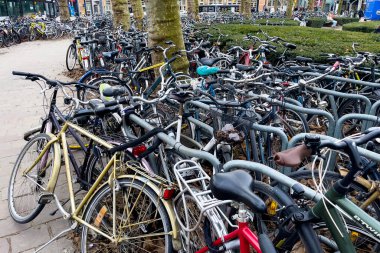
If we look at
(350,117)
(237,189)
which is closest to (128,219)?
(237,189)

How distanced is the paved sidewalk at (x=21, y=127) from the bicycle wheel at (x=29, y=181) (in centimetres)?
11

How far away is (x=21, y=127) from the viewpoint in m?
5.30

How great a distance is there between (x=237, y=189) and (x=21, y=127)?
487cm

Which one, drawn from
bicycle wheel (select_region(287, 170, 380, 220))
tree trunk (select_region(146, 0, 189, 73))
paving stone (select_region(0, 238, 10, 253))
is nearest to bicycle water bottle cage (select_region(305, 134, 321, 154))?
bicycle wheel (select_region(287, 170, 380, 220))

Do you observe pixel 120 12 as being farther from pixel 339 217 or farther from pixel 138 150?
pixel 339 217

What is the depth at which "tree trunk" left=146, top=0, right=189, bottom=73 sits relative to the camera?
5055 millimetres

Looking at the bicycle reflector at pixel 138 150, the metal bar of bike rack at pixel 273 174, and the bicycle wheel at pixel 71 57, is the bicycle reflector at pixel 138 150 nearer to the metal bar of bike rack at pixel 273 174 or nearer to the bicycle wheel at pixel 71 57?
the metal bar of bike rack at pixel 273 174

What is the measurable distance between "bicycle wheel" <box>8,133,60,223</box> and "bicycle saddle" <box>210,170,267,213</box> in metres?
1.91

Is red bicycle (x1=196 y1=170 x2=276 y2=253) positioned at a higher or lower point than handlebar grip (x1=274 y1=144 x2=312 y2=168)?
lower

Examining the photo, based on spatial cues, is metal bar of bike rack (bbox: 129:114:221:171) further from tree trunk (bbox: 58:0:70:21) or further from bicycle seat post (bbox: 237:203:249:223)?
tree trunk (bbox: 58:0:70:21)

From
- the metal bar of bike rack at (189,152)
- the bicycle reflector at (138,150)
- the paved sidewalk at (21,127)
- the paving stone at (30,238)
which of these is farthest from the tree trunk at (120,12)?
the metal bar of bike rack at (189,152)

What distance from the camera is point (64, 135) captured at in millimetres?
2711

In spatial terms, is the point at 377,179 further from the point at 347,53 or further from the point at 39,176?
the point at 347,53

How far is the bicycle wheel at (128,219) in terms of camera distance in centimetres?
210
